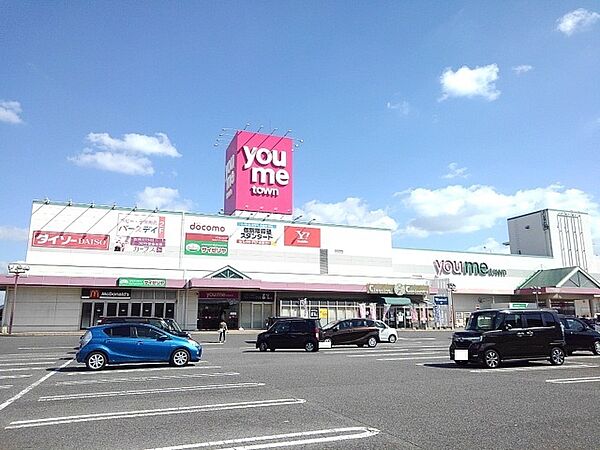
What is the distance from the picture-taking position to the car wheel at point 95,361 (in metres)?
14.1

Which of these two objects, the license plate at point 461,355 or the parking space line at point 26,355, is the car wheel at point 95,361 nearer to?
the parking space line at point 26,355

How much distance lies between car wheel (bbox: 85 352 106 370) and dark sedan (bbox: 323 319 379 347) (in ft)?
38.0

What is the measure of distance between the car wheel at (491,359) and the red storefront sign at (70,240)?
104ft

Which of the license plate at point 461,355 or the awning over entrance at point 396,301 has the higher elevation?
the awning over entrance at point 396,301

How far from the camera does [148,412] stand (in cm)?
790

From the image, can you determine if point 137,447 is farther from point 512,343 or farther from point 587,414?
point 512,343

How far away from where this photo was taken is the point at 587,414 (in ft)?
24.8

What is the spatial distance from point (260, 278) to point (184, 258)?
6.73 m

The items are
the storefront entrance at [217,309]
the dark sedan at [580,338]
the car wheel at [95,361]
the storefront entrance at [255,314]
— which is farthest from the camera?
the storefront entrance at [255,314]

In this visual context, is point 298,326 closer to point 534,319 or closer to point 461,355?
point 461,355

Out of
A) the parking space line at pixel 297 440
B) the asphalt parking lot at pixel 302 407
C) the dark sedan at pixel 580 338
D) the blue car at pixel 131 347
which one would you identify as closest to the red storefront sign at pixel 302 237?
the dark sedan at pixel 580 338

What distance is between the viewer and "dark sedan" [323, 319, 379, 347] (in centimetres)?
2348

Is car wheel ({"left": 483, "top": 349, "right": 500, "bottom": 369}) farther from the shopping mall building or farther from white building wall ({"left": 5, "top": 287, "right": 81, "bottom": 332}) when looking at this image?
white building wall ({"left": 5, "top": 287, "right": 81, "bottom": 332})

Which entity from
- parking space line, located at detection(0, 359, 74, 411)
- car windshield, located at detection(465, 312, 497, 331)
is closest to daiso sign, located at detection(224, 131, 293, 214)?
parking space line, located at detection(0, 359, 74, 411)
